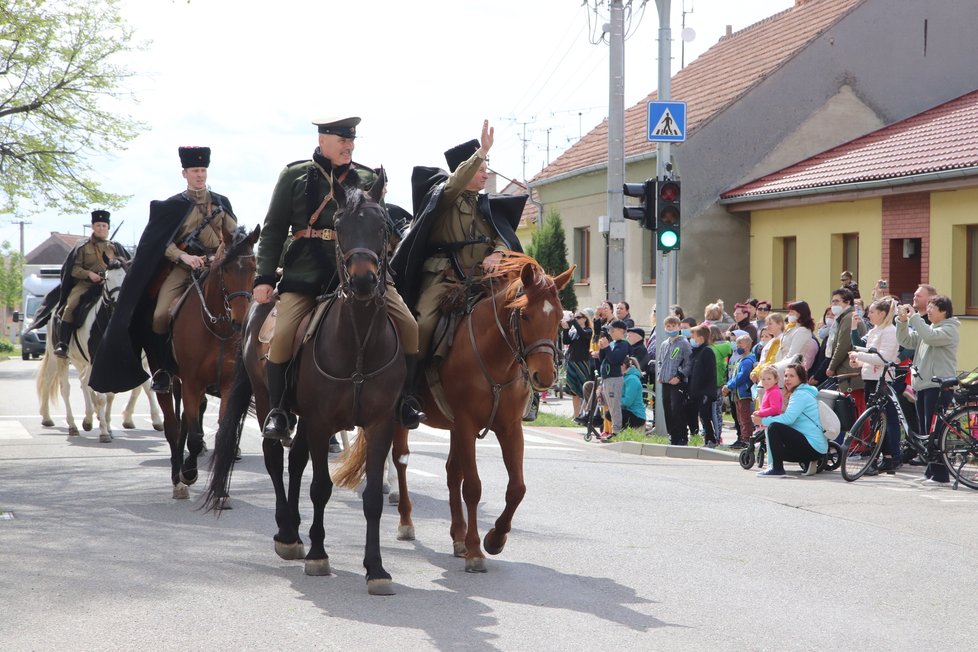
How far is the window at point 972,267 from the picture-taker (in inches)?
867

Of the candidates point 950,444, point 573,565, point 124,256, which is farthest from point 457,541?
point 124,256

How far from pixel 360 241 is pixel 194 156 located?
5.15 m

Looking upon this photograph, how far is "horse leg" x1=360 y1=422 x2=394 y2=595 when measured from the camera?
23.0ft

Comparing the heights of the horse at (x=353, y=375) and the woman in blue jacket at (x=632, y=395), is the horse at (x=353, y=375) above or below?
above

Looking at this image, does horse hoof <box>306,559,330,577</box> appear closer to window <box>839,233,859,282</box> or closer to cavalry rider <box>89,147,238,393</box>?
cavalry rider <box>89,147,238,393</box>

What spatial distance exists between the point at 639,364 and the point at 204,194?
8669 mm

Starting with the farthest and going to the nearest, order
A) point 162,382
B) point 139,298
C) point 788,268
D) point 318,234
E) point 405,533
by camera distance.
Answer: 1. point 788,268
2. point 139,298
3. point 162,382
4. point 405,533
5. point 318,234

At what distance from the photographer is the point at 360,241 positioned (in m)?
6.94

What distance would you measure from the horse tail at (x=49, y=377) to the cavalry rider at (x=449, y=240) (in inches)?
413

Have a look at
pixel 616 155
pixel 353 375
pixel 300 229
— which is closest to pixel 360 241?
pixel 353 375

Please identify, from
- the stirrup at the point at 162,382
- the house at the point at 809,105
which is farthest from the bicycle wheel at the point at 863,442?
the house at the point at 809,105

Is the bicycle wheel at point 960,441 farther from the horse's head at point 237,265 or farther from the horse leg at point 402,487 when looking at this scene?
the horse's head at point 237,265

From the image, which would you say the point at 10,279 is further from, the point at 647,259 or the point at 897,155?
the point at 897,155

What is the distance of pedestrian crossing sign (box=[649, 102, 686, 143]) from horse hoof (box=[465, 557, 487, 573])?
10.7m
